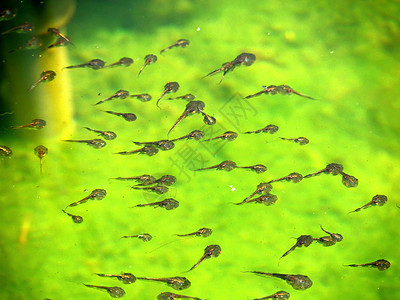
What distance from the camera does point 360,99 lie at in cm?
509

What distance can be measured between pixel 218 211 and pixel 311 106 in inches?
66.5

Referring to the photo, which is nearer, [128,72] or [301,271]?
[301,271]

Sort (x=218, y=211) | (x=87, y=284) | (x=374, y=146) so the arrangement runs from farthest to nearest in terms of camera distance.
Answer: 1. (x=374, y=146)
2. (x=218, y=211)
3. (x=87, y=284)

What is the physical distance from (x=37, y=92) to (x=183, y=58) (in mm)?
1782

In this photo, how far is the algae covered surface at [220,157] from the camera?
4.11 meters

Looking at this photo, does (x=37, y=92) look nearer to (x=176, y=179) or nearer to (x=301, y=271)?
(x=176, y=179)

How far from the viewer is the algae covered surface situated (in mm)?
4109

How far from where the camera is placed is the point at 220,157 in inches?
186

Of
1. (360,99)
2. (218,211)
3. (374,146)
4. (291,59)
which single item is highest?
(291,59)

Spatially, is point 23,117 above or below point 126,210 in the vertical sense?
above

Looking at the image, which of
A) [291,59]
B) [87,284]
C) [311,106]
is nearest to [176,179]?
[87,284]

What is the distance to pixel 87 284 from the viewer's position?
4.02 meters

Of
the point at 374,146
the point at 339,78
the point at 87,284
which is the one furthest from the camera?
the point at 339,78

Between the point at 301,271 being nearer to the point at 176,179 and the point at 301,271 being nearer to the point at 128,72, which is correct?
the point at 176,179
